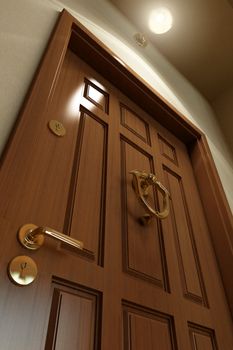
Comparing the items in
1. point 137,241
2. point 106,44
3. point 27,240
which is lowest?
point 27,240

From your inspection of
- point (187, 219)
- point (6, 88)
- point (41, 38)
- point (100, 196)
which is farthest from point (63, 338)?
point (41, 38)

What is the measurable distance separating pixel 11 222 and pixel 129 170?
57 centimetres

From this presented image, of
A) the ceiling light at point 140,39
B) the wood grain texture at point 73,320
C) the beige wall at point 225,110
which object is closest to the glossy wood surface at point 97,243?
the wood grain texture at point 73,320

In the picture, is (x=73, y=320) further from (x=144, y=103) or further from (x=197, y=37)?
(x=197, y=37)

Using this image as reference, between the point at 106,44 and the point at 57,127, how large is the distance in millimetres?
772

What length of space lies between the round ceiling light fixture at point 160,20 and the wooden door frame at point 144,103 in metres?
0.76

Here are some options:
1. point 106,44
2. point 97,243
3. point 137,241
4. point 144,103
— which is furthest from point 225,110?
point 97,243

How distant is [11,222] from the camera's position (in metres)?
0.60

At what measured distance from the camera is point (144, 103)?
1.51 m

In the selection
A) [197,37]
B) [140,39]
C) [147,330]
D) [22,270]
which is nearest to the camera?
[22,270]

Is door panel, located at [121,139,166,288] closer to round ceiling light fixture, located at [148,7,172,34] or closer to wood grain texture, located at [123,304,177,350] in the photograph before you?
wood grain texture, located at [123,304,177,350]

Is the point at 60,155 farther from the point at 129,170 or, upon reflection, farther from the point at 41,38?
the point at 41,38

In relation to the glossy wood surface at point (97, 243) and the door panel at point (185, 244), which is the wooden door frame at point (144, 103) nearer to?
the glossy wood surface at point (97, 243)

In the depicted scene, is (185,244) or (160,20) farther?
(160,20)
